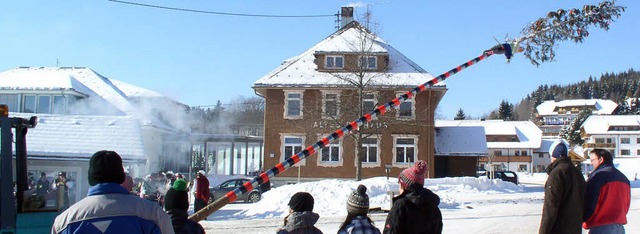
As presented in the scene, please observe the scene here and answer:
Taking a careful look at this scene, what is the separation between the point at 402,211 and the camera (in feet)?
17.8

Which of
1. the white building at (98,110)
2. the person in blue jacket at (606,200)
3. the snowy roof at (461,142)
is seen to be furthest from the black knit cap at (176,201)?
the snowy roof at (461,142)

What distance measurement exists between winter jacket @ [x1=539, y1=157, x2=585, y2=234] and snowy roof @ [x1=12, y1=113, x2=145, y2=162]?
7418mm

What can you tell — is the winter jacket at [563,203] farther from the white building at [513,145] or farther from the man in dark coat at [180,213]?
the white building at [513,145]

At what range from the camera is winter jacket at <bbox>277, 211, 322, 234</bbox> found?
17.4 ft

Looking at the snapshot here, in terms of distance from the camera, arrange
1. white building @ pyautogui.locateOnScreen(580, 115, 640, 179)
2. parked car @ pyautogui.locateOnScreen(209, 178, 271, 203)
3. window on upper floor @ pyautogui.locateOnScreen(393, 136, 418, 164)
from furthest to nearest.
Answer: white building @ pyautogui.locateOnScreen(580, 115, 640, 179)
window on upper floor @ pyautogui.locateOnScreen(393, 136, 418, 164)
parked car @ pyautogui.locateOnScreen(209, 178, 271, 203)

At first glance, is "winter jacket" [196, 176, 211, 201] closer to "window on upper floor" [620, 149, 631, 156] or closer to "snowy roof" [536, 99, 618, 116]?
"window on upper floor" [620, 149, 631, 156]

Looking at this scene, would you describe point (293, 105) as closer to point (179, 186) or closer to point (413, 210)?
point (179, 186)

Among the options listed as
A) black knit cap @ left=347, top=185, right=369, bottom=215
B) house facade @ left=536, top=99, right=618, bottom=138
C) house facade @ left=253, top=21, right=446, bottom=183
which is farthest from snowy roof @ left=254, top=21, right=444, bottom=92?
house facade @ left=536, top=99, right=618, bottom=138

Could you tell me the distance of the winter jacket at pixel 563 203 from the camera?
6.64 m

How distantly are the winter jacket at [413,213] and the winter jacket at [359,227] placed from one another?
20 cm

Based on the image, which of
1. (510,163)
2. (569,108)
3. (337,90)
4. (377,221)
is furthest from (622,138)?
(377,221)

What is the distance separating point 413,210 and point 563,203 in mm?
2138

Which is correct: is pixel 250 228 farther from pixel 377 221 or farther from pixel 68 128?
pixel 68 128

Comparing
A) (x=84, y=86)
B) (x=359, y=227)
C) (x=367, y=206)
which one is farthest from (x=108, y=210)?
(x=84, y=86)
